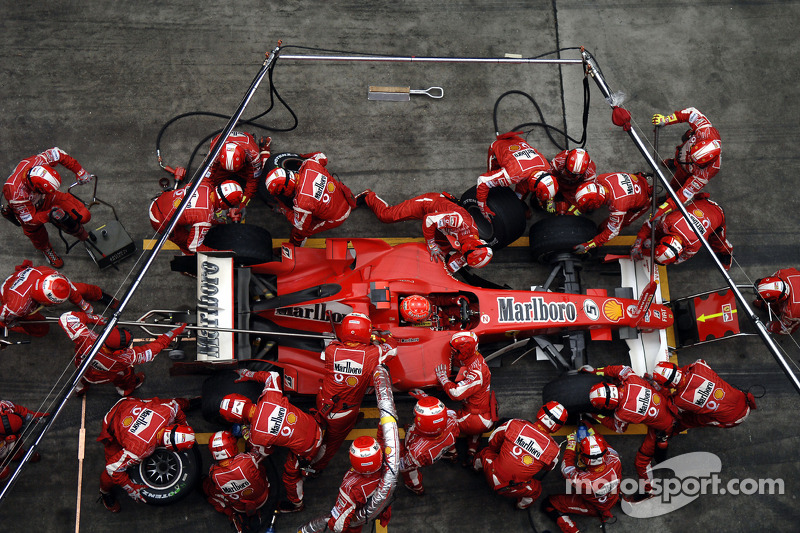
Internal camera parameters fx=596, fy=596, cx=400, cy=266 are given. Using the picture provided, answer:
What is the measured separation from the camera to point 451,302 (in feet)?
22.4

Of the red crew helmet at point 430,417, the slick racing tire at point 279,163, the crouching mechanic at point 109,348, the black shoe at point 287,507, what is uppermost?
the slick racing tire at point 279,163

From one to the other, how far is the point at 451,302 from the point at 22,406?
511 cm

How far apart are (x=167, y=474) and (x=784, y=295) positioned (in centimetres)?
727

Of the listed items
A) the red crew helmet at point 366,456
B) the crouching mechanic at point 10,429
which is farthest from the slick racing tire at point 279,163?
the crouching mechanic at point 10,429

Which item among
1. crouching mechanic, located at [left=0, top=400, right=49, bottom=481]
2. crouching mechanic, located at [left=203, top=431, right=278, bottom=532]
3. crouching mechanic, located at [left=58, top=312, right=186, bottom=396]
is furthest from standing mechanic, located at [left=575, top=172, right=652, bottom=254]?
crouching mechanic, located at [left=0, top=400, right=49, bottom=481]

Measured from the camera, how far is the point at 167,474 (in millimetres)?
6434

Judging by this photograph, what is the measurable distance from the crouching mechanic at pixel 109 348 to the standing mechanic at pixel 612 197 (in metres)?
4.66

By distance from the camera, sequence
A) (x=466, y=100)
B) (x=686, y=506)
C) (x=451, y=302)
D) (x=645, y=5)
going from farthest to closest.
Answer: (x=645, y=5), (x=466, y=100), (x=686, y=506), (x=451, y=302)

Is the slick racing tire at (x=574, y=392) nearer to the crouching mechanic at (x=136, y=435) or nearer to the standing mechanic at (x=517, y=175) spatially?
the standing mechanic at (x=517, y=175)

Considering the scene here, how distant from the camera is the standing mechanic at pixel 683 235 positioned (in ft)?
22.9

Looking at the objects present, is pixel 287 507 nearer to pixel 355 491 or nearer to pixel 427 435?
pixel 355 491

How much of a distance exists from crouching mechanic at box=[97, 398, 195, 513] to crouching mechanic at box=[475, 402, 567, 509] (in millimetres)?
3236

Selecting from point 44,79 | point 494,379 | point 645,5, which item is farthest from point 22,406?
point 645,5

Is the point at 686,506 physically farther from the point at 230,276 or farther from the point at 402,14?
the point at 402,14
